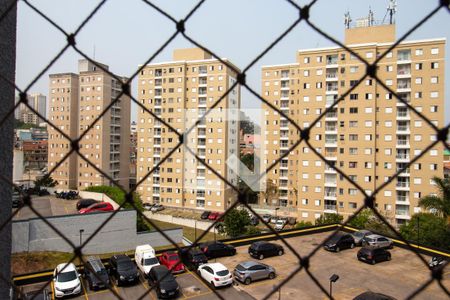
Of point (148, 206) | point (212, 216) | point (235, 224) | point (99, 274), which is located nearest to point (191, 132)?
point (212, 216)

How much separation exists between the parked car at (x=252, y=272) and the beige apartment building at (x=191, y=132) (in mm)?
8385

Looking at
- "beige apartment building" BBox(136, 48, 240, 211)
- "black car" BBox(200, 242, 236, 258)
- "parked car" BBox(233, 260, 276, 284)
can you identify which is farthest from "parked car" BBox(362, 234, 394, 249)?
"beige apartment building" BBox(136, 48, 240, 211)

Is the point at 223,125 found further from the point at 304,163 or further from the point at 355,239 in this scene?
the point at 355,239

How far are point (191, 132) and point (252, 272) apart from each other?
29.8ft

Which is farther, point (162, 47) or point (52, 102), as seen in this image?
point (52, 102)

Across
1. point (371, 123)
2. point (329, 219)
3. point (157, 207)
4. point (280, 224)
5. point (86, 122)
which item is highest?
point (86, 122)

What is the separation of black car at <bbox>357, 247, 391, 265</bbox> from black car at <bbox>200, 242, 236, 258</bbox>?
6.40ft

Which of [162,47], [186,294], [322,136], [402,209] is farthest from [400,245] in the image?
[162,47]

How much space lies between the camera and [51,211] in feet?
31.0

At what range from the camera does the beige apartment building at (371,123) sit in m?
10.5

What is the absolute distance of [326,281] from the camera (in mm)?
4723

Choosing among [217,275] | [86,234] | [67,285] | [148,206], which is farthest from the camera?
[148,206]

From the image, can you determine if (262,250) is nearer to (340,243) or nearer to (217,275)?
(217,275)

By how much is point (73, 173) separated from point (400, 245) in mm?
13219
